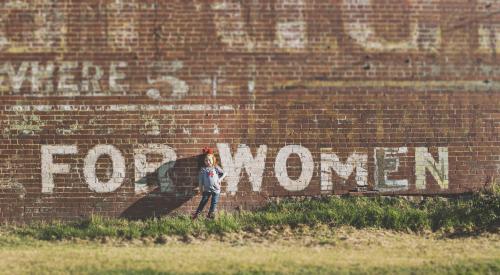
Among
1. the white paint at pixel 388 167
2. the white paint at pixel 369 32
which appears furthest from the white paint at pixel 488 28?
the white paint at pixel 388 167

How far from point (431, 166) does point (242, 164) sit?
132 inches

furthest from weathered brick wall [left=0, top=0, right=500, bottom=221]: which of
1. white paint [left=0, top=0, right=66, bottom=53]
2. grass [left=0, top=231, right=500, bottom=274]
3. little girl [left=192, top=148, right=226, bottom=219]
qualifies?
grass [left=0, top=231, right=500, bottom=274]

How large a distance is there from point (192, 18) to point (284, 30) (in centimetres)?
164

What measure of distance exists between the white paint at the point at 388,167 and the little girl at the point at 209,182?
2748 mm

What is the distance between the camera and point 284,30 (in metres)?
10.2

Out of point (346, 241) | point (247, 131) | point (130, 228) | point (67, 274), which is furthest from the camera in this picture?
point (247, 131)

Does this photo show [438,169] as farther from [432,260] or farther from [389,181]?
[432,260]

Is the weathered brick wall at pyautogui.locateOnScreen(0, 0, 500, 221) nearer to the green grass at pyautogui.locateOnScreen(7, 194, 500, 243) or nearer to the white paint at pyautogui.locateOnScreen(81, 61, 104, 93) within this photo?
the white paint at pyautogui.locateOnScreen(81, 61, 104, 93)

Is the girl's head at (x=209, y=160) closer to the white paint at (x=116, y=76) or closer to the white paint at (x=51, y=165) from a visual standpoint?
the white paint at (x=116, y=76)

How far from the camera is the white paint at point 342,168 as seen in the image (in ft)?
33.2

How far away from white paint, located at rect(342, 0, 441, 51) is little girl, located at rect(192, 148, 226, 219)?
3349 mm

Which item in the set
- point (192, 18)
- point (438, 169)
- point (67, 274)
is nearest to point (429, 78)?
point (438, 169)

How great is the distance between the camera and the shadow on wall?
9.95 meters

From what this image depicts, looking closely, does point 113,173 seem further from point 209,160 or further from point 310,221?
point 310,221
